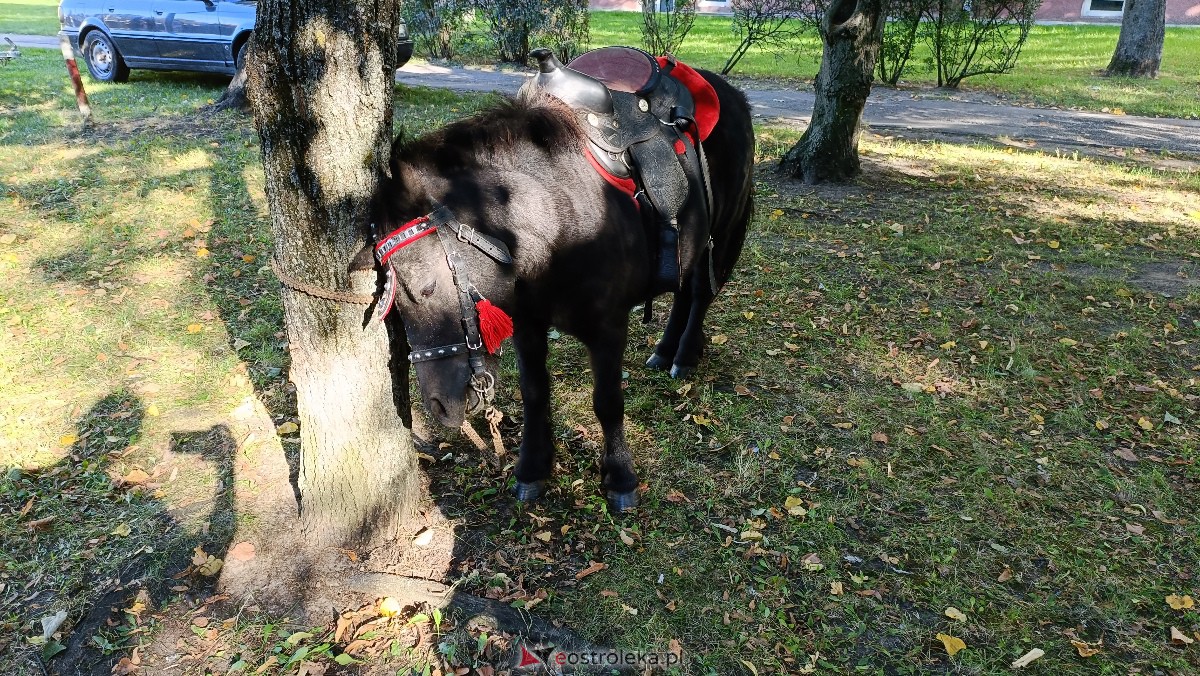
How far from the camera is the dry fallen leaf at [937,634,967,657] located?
2607 millimetres

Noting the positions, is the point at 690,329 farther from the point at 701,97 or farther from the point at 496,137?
the point at 496,137

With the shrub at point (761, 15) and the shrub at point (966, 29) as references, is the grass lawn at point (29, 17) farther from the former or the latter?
the shrub at point (966, 29)

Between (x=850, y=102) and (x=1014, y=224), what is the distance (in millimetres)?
1971

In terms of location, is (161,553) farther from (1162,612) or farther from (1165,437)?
(1165,437)

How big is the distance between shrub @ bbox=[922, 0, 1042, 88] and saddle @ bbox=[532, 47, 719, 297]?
1161 cm

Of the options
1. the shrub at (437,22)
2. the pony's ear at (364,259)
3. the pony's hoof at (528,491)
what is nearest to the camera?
the pony's ear at (364,259)

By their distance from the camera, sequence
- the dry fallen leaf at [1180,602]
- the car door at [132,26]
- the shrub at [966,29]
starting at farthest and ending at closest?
the shrub at [966,29]
the car door at [132,26]
the dry fallen leaf at [1180,602]

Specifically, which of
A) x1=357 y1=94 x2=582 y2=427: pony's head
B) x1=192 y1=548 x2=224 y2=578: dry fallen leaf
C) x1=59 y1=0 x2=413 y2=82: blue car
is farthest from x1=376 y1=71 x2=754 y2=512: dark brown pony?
x1=59 y1=0 x2=413 y2=82: blue car

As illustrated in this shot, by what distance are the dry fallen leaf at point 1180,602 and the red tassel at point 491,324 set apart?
277 centimetres

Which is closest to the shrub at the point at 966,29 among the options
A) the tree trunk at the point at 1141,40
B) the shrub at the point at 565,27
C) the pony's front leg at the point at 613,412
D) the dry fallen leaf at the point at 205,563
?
the tree trunk at the point at 1141,40

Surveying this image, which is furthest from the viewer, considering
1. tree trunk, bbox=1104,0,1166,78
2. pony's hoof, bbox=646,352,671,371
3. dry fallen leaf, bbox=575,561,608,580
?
tree trunk, bbox=1104,0,1166,78

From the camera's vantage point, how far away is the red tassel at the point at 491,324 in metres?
2.22

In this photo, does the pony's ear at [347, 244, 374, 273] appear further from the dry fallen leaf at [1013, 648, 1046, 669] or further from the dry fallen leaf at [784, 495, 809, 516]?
the dry fallen leaf at [1013, 648, 1046, 669]

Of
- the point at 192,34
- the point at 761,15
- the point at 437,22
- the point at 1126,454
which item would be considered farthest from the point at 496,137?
the point at 437,22
